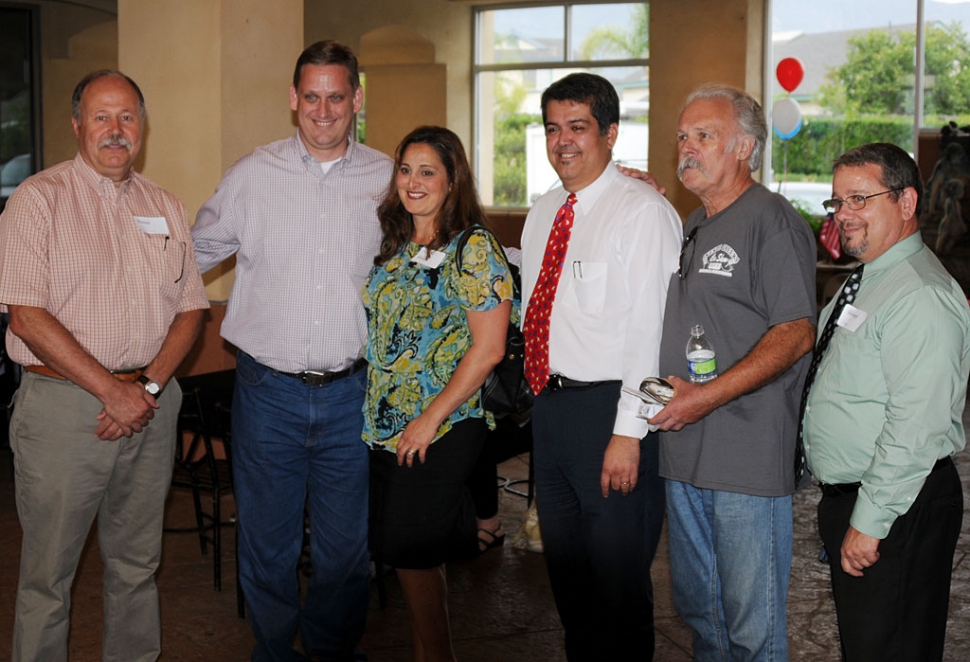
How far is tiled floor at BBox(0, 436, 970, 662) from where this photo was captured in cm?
398

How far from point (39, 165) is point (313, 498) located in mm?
9489

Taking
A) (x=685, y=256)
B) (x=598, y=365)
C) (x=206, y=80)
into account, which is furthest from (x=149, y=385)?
(x=206, y=80)

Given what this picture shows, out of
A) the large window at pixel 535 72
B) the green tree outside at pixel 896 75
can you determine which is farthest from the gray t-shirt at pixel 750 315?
the large window at pixel 535 72

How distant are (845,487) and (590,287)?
2.89 ft

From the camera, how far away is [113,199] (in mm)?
3215

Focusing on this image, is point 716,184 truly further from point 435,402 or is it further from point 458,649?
point 458,649

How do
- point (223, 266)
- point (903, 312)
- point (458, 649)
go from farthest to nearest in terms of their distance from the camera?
1. point (223, 266)
2. point (458, 649)
3. point (903, 312)

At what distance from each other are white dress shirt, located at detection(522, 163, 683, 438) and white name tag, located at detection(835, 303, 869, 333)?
53 cm

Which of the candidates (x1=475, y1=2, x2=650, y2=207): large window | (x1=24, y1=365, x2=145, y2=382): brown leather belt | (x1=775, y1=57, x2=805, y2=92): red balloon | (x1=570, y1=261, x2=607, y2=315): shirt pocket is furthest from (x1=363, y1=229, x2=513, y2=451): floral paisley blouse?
(x1=475, y1=2, x2=650, y2=207): large window

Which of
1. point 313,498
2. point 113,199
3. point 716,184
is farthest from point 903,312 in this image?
point 113,199

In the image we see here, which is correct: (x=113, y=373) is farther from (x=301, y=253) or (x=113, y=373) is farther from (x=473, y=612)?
(x=473, y=612)

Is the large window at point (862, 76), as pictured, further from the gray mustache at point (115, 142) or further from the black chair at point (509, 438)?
the gray mustache at point (115, 142)

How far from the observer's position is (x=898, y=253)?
2549 mm

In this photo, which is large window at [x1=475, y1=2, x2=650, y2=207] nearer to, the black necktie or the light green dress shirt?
the black necktie
